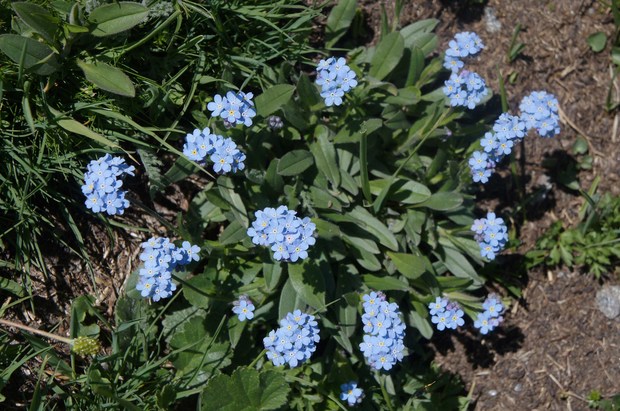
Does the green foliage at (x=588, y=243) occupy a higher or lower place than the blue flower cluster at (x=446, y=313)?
lower

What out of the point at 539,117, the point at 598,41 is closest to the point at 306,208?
the point at 539,117

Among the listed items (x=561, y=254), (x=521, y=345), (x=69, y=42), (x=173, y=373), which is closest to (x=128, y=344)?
(x=173, y=373)

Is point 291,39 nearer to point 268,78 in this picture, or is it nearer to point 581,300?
point 268,78

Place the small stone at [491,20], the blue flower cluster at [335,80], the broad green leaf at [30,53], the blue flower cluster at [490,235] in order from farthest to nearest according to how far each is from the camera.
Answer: the small stone at [491,20], the blue flower cluster at [490,235], the blue flower cluster at [335,80], the broad green leaf at [30,53]

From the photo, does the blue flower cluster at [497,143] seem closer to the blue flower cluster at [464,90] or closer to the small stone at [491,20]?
the blue flower cluster at [464,90]

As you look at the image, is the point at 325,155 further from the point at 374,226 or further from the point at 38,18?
the point at 38,18

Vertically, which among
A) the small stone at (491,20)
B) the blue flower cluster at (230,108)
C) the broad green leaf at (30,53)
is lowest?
the small stone at (491,20)

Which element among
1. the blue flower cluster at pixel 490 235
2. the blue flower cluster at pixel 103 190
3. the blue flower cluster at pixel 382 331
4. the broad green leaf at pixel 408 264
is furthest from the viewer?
the broad green leaf at pixel 408 264

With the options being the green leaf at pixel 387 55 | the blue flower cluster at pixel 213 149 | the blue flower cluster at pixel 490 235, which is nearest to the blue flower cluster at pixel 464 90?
the green leaf at pixel 387 55
